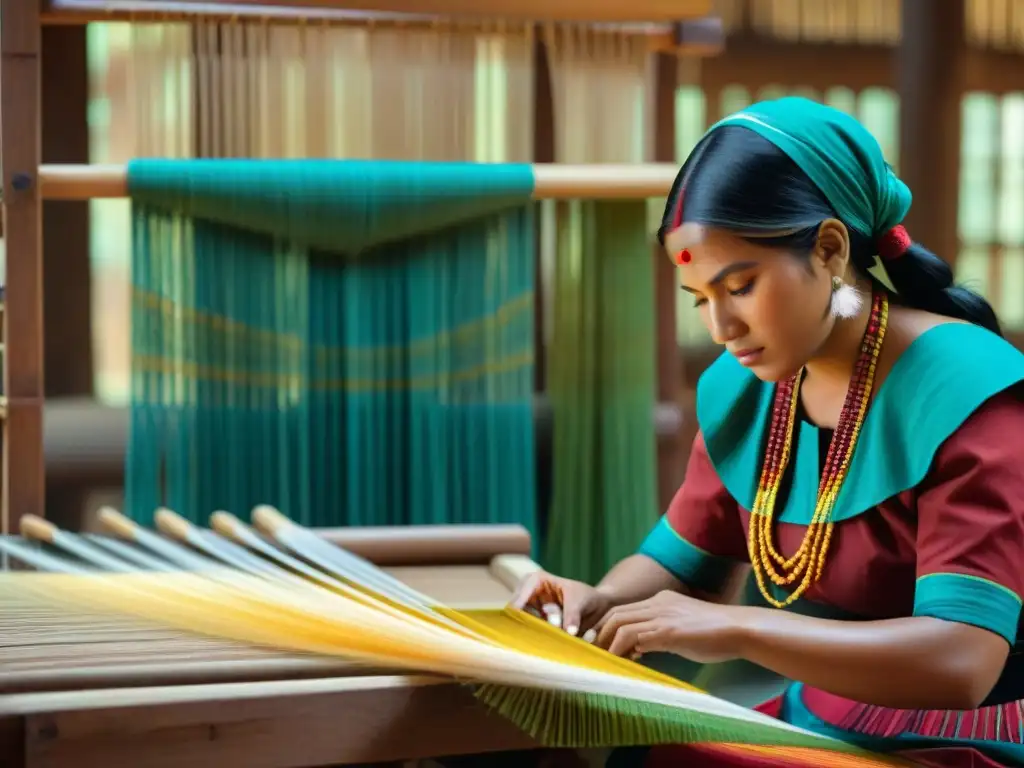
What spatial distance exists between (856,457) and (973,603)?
0.19 meters

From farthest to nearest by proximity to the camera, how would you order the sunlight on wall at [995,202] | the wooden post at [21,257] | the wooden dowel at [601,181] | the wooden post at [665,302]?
1. the sunlight on wall at [995,202]
2. the wooden post at [665,302]
3. the wooden dowel at [601,181]
4. the wooden post at [21,257]

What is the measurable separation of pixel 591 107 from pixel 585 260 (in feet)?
0.79

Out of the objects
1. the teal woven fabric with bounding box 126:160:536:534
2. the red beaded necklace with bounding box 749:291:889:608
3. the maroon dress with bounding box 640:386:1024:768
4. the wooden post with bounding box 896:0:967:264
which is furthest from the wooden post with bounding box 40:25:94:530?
the wooden post with bounding box 896:0:967:264

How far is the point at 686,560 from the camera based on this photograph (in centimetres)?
A: 135

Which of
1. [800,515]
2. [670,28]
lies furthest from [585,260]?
[800,515]

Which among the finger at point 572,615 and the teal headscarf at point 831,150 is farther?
the finger at point 572,615

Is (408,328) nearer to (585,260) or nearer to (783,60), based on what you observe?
→ (585,260)

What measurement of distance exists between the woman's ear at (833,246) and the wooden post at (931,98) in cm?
210

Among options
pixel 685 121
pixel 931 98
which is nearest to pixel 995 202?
pixel 931 98

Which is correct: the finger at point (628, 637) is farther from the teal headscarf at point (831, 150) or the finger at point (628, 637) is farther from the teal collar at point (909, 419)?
the teal headscarf at point (831, 150)

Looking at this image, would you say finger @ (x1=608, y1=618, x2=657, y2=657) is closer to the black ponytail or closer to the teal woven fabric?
the black ponytail

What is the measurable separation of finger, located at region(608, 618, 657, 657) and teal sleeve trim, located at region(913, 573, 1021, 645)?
0.21 metres

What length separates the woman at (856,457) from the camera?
1.01 meters

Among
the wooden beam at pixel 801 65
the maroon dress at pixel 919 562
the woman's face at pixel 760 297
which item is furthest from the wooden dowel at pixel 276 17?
the woman's face at pixel 760 297
